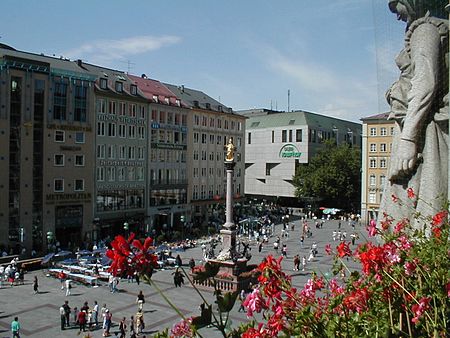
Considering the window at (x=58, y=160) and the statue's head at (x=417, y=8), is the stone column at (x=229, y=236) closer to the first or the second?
the window at (x=58, y=160)

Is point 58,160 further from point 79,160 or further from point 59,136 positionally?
point 79,160

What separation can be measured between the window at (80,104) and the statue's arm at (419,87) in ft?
126

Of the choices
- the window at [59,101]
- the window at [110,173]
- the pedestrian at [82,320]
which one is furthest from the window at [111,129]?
the pedestrian at [82,320]

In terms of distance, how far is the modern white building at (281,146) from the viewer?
82.1 metres

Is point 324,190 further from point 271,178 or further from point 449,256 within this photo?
point 449,256

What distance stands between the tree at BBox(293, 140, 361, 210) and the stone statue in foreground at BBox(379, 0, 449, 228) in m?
63.2

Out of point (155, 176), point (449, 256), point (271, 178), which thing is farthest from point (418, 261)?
point (271, 178)

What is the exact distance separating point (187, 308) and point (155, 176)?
3121 cm

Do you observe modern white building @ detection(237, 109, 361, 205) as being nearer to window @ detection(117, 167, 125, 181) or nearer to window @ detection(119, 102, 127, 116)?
window @ detection(119, 102, 127, 116)

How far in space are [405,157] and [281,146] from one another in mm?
75552

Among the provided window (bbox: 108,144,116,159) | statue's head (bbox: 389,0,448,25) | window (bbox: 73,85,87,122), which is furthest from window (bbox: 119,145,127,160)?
statue's head (bbox: 389,0,448,25)

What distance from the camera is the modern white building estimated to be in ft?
269

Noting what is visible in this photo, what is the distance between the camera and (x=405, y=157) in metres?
8.87

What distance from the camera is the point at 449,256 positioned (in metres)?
6.00
